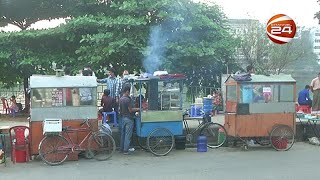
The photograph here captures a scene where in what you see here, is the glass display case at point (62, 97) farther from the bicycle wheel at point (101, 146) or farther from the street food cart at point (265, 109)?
the street food cart at point (265, 109)

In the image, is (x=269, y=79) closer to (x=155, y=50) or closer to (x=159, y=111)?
(x=159, y=111)

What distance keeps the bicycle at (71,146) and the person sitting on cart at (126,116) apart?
556mm

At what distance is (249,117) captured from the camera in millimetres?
10758

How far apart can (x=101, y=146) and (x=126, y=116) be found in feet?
3.40

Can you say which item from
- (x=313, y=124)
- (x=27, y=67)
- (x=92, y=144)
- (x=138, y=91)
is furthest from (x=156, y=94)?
(x=27, y=67)

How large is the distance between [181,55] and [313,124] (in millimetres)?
5132

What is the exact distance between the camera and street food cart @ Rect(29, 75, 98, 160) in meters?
9.41

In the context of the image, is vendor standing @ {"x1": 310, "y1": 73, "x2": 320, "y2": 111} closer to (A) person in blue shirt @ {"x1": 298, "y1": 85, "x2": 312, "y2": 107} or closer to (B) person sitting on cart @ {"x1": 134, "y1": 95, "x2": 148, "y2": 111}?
(A) person in blue shirt @ {"x1": 298, "y1": 85, "x2": 312, "y2": 107}

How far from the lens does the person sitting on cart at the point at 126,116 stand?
33.5 ft

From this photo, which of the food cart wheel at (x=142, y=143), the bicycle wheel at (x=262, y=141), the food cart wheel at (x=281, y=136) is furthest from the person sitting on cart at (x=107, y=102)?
the food cart wheel at (x=281, y=136)

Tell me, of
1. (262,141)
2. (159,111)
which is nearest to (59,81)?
(159,111)

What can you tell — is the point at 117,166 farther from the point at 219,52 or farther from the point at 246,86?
the point at 219,52

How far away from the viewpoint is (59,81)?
9570 mm

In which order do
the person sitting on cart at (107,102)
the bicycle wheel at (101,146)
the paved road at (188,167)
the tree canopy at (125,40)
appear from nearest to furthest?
1. the paved road at (188,167)
2. the bicycle wheel at (101,146)
3. the person sitting on cart at (107,102)
4. the tree canopy at (125,40)
